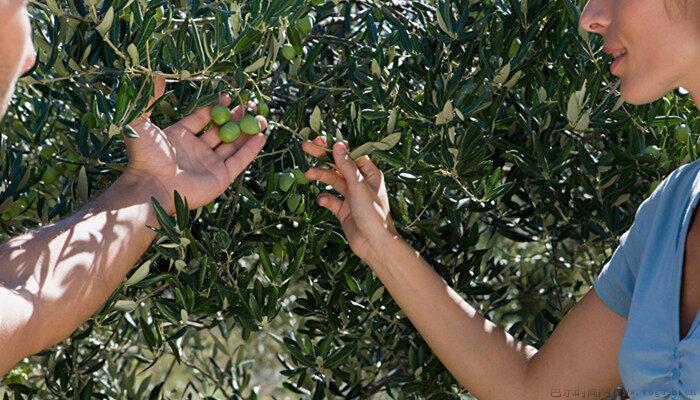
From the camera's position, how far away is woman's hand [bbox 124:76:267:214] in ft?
7.30

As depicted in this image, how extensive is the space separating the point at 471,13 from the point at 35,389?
4.49ft

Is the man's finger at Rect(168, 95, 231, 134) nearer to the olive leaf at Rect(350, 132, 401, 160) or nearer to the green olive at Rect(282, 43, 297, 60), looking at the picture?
the green olive at Rect(282, 43, 297, 60)

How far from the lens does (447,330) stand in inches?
90.8

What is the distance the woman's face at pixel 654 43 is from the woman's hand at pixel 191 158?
731mm

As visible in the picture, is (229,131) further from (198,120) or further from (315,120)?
(315,120)

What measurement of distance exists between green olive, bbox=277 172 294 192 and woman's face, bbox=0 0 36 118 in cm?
81

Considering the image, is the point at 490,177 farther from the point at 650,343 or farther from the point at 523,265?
the point at 523,265

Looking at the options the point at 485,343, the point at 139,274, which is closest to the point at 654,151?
the point at 485,343

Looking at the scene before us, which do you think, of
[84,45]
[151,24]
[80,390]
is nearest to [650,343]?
[151,24]

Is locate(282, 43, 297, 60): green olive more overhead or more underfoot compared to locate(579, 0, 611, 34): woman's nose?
more underfoot

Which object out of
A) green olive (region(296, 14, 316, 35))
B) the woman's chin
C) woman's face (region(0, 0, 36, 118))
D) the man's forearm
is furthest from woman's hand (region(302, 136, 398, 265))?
woman's face (region(0, 0, 36, 118))

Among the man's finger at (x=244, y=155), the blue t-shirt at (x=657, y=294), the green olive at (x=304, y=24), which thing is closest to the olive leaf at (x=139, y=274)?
the man's finger at (x=244, y=155)

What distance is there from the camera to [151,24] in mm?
2010

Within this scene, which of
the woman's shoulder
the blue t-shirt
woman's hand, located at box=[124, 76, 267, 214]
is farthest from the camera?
woman's hand, located at box=[124, 76, 267, 214]
